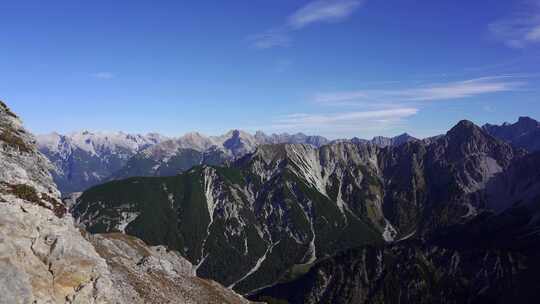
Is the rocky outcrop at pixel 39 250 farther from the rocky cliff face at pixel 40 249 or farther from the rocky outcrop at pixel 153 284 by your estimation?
the rocky outcrop at pixel 153 284

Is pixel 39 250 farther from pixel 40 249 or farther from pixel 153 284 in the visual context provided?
pixel 153 284

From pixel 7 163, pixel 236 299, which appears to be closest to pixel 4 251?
pixel 7 163

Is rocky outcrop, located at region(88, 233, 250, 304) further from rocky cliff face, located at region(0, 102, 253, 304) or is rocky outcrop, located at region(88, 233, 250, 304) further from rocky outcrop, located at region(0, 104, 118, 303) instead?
rocky outcrop, located at region(0, 104, 118, 303)

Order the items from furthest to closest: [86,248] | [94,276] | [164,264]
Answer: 1. [164,264]
2. [86,248]
3. [94,276]

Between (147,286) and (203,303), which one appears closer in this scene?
(147,286)

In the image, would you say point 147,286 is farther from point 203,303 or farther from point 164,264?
point 164,264

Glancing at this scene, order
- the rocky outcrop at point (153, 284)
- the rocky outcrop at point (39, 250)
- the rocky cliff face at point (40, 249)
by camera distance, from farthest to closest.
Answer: the rocky outcrop at point (153, 284)
the rocky cliff face at point (40, 249)
the rocky outcrop at point (39, 250)

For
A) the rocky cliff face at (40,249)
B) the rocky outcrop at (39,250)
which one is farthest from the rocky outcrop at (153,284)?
the rocky outcrop at (39,250)

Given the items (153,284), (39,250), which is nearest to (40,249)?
(39,250)

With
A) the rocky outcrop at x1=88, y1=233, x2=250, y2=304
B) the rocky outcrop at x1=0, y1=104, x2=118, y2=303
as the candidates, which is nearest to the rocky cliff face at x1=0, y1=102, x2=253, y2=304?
the rocky outcrop at x1=0, y1=104, x2=118, y2=303
